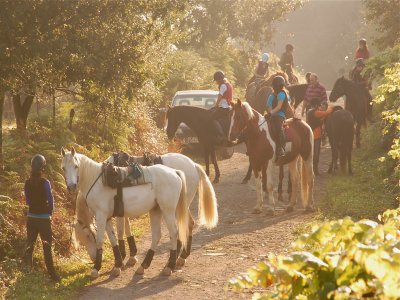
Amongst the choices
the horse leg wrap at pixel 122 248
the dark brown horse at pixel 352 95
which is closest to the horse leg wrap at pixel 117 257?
the horse leg wrap at pixel 122 248

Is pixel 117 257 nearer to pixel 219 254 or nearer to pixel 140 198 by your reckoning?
pixel 140 198

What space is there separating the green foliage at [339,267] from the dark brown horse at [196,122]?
16.0 metres

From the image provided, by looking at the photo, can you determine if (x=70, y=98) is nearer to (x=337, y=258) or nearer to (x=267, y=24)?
(x=337, y=258)

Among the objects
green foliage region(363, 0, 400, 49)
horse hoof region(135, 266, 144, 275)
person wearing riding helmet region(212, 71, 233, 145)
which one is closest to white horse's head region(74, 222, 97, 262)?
horse hoof region(135, 266, 144, 275)

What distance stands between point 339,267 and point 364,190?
613 inches

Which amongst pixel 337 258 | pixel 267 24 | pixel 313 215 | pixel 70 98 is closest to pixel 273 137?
pixel 313 215

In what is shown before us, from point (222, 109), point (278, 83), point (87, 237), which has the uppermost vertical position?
point (278, 83)

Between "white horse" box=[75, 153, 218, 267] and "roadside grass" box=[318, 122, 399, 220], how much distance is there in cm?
380

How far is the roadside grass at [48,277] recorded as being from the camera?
10.7m

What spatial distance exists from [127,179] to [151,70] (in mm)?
5527

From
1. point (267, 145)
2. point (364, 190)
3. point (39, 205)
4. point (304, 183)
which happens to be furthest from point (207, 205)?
point (364, 190)

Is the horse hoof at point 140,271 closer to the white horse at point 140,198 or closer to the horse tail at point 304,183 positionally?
the white horse at point 140,198

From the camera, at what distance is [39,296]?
417 inches

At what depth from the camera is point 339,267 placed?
11.4ft
